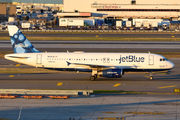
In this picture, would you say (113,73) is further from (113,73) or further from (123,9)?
(123,9)

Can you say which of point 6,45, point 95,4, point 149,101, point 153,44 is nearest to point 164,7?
point 95,4

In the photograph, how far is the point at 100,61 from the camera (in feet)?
149

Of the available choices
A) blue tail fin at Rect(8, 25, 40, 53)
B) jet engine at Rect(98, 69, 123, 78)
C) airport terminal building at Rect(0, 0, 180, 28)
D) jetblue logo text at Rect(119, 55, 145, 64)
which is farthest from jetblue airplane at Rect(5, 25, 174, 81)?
airport terminal building at Rect(0, 0, 180, 28)

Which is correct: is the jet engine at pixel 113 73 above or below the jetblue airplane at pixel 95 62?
below

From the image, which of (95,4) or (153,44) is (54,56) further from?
(95,4)

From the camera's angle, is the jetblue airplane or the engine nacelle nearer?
the engine nacelle

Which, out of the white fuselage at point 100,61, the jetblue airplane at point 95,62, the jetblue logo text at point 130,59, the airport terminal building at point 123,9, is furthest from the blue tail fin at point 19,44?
the airport terminal building at point 123,9

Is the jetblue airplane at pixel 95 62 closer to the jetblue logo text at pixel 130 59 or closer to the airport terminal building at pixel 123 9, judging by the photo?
the jetblue logo text at pixel 130 59

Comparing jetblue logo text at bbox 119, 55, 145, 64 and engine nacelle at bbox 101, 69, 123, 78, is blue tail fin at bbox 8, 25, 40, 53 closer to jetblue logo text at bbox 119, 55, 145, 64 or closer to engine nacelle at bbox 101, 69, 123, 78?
engine nacelle at bbox 101, 69, 123, 78

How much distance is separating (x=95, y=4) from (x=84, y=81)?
12414cm

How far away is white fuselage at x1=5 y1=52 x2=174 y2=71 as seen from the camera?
45.3 meters

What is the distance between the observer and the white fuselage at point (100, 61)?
4534 centimetres

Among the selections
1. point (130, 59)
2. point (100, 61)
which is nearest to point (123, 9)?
point (130, 59)

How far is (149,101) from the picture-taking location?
33.6 meters
